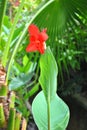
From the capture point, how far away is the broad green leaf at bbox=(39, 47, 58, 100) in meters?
0.81

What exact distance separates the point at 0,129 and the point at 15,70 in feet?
3.18

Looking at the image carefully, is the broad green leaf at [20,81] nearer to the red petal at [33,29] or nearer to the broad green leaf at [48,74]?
the red petal at [33,29]

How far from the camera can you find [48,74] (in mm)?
835

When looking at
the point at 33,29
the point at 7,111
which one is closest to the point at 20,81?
the point at 33,29

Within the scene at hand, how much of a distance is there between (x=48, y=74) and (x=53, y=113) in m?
0.11

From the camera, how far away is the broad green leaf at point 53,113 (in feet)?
2.86

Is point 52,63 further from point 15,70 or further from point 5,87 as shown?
point 15,70

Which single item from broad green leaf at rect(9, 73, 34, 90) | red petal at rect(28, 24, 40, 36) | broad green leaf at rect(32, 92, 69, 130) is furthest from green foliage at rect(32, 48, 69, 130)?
broad green leaf at rect(9, 73, 34, 90)

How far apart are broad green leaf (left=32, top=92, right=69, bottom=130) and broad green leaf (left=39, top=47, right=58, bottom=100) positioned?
0.04 m

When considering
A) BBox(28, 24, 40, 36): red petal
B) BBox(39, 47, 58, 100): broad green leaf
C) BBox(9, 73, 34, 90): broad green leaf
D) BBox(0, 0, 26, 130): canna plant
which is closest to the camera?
BBox(39, 47, 58, 100): broad green leaf

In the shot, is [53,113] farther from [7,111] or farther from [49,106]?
[7,111]

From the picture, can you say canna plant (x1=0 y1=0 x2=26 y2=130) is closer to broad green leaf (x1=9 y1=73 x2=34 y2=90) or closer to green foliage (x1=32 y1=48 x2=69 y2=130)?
green foliage (x1=32 y1=48 x2=69 y2=130)

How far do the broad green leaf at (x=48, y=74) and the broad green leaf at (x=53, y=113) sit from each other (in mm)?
43

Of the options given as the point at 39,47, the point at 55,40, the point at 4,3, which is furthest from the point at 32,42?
the point at 55,40
